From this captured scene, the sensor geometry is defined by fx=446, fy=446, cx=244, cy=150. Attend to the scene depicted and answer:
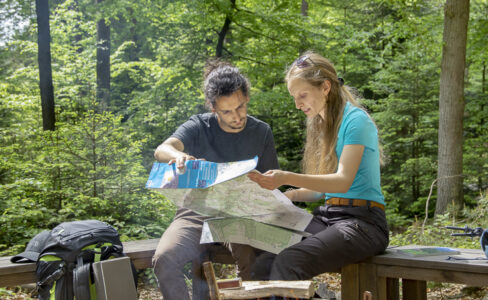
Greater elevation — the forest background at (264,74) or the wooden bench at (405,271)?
the forest background at (264,74)

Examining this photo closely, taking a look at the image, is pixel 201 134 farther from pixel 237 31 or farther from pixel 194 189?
pixel 237 31

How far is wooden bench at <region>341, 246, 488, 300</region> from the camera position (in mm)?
1931

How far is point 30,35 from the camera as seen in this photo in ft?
32.5

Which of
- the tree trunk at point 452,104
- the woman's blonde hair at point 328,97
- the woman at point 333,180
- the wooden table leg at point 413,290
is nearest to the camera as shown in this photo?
the woman at point 333,180

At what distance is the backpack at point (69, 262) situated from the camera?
191 cm

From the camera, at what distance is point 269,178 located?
1849 millimetres

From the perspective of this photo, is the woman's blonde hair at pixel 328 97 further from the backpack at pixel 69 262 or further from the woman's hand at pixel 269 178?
the backpack at pixel 69 262

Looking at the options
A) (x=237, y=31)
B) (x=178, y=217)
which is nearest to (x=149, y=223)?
(x=178, y=217)

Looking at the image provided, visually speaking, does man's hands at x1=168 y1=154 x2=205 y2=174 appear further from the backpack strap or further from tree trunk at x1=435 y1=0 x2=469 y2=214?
tree trunk at x1=435 y1=0 x2=469 y2=214

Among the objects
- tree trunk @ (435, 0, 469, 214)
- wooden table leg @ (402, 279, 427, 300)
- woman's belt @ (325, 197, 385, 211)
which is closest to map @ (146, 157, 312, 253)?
woman's belt @ (325, 197, 385, 211)

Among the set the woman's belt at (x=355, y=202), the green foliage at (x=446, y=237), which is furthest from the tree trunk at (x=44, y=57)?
the woman's belt at (x=355, y=202)

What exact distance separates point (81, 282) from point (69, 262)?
0.11 meters

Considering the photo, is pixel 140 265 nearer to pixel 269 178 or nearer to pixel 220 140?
pixel 220 140

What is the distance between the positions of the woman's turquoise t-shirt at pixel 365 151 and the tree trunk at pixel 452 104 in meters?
4.94
